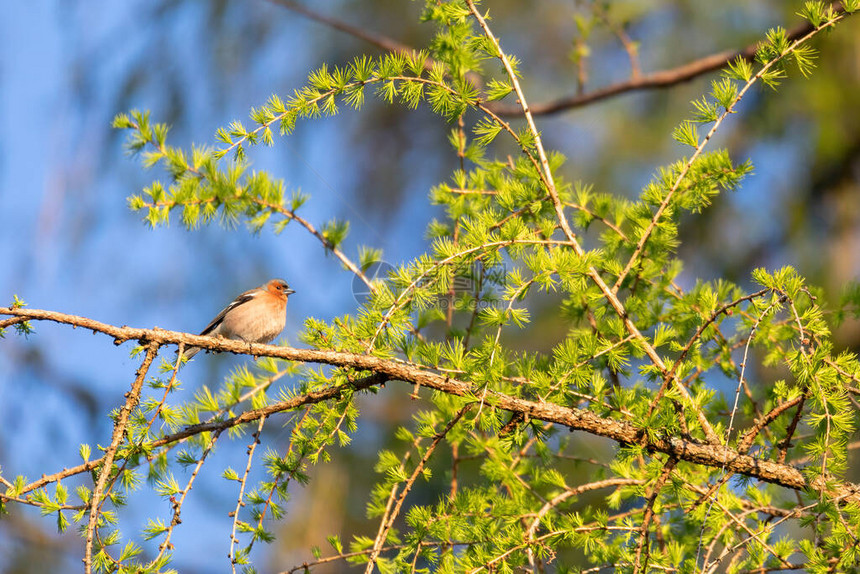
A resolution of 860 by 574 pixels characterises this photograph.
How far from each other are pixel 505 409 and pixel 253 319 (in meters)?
3.71

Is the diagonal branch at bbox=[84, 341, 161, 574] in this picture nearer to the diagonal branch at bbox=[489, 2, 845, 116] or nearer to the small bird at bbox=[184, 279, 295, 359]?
the small bird at bbox=[184, 279, 295, 359]

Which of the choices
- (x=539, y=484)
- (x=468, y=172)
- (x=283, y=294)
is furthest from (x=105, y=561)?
(x=283, y=294)

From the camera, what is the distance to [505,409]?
9.61 feet

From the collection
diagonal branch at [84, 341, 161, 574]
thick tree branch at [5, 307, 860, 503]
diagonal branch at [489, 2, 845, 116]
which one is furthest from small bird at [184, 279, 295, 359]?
diagonal branch at [84, 341, 161, 574]

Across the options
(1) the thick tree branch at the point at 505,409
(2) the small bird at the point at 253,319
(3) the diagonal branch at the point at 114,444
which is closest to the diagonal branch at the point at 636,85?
(2) the small bird at the point at 253,319

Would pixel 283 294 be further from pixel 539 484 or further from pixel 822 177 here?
pixel 822 177

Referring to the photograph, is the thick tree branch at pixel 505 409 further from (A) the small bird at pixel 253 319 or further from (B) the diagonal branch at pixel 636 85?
(B) the diagonal branch at pixel 636 85

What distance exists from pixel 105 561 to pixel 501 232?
192 cm

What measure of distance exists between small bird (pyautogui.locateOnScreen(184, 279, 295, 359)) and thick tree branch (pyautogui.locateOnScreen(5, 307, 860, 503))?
3.05m

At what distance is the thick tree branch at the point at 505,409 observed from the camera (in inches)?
114

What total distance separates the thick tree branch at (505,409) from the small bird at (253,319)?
3.05 metres

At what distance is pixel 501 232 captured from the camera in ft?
10.5

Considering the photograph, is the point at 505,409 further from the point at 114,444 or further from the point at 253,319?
the point at 253,319

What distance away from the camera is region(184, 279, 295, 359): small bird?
6195mm
